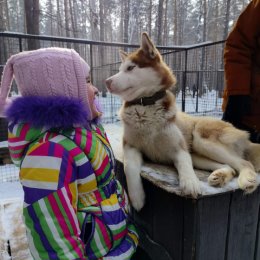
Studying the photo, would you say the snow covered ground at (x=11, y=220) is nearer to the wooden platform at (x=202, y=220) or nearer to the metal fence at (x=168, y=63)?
the wooden platform at (x=202, y=220)

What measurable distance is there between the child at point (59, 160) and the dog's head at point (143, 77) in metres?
0.42

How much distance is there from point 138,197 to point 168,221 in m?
0.20

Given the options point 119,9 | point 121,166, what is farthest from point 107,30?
point 121,166

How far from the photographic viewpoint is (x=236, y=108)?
5.85ft

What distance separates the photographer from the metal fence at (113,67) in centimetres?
391

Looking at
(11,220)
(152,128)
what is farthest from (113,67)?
(152,128)

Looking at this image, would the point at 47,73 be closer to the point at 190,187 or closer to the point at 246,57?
the point at 190,187

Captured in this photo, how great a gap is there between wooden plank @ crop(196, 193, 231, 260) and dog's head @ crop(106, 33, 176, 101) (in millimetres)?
697

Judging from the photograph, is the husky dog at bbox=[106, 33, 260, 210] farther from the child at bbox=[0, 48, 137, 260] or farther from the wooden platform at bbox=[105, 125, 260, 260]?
the child at bbox=[0, 48, 137, 260]

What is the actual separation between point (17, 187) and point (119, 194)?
282cm

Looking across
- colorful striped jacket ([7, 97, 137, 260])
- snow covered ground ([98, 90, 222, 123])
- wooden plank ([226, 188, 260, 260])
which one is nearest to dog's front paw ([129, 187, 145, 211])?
colorful striped jacket ([7, 97, 137, 260])

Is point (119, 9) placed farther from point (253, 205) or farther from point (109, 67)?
point (253, 205)

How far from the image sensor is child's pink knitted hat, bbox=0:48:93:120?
110 cm

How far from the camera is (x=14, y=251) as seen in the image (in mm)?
1807
